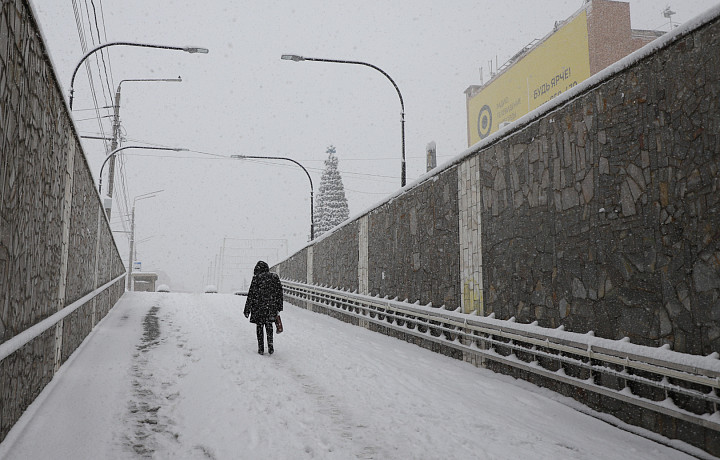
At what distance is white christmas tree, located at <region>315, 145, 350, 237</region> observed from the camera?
58.0 metres

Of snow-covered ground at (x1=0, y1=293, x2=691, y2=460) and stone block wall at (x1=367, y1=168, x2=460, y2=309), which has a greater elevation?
stone block wall at (x1=367, y1=168, x2=460, y2=309)

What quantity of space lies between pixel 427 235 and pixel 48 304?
6802mm

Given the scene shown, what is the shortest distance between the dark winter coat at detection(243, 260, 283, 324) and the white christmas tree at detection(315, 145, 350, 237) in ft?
155

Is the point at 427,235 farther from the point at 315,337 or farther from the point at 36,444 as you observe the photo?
A: the point at 36,444

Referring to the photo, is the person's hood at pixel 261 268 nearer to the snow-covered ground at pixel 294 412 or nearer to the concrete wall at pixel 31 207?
the snow-covered ground at pixel 294 412

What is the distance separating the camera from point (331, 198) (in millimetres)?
58594

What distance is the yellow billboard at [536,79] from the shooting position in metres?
27.5

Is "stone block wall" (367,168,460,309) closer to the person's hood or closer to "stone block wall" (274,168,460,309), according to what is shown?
"stone block wall" (274,168,460,309)

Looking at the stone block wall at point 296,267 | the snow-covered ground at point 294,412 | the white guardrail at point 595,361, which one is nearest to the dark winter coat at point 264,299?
the snow-covered ground at point 294,412

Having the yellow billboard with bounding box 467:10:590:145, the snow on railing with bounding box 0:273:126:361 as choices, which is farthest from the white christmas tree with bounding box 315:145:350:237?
the snow on railing with bounding box 0:273:126:361

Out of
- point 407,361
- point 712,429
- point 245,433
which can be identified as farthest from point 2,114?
point 407,361

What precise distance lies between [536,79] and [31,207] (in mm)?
30226

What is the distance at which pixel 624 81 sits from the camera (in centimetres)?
561

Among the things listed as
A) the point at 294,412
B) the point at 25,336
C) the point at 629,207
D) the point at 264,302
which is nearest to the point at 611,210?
the point at 629,207
